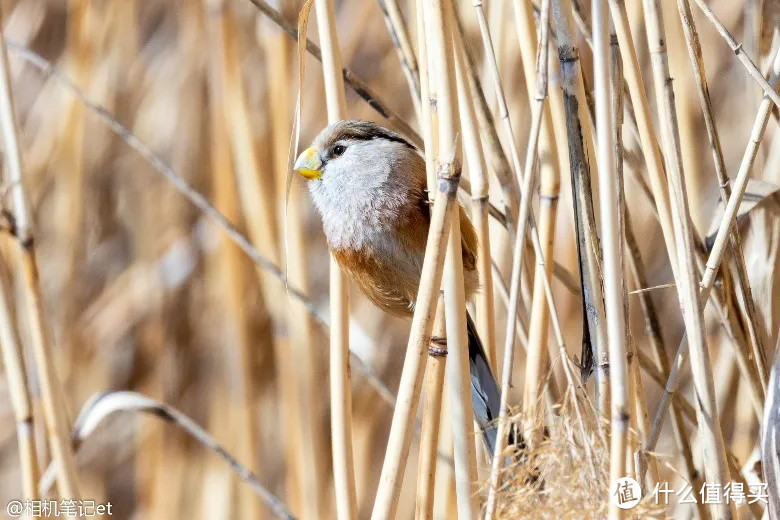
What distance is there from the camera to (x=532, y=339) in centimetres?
77

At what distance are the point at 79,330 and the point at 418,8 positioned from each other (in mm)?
1201

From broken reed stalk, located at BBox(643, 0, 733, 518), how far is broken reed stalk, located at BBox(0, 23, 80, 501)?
658 mm

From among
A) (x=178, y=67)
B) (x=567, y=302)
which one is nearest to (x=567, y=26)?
(x=567, y=302)

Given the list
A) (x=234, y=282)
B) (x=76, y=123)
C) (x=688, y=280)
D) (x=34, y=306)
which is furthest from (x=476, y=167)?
(x=76, y=123)

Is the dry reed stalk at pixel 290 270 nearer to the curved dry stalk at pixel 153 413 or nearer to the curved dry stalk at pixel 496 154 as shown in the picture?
the curved dry stalk at pixel 153 413

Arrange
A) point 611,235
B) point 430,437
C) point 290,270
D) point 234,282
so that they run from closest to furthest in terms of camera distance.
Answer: point 611,235 < point 430,437 < point 290,270 < point 234,282

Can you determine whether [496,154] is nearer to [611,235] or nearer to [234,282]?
[611,235]

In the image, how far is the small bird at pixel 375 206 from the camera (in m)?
0.88

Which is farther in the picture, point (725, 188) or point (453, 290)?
point (725, 188)

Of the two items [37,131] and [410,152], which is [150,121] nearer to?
[37,131]

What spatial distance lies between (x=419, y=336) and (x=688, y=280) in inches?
8.9

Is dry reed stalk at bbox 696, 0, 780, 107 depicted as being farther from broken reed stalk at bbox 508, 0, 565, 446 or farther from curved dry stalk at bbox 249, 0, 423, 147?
curved dry stalk at bbox 249, 0, 423, 147

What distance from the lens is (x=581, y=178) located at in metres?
0.69

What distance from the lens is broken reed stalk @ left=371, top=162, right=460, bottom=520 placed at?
597mm
